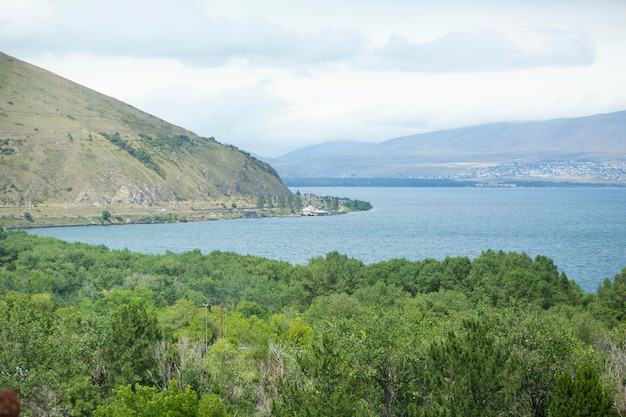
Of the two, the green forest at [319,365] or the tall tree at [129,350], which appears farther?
the tall tree at [129,350]

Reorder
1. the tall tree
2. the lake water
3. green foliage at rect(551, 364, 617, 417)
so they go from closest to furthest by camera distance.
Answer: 1. green foliage at rect(551, 364, 617, 417)
2. the tall tree
3. the lake water

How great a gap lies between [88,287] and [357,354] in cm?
5766

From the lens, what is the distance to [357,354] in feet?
94.6

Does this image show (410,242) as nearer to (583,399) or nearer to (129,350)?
(129,350)

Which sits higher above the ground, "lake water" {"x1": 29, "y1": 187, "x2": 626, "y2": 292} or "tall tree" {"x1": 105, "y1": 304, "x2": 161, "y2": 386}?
"tall tree" {"x1": 105, "y1": 304, "x2": 161, "y2": 386}

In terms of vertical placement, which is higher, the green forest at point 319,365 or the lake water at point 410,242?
the green forest at point 319,365

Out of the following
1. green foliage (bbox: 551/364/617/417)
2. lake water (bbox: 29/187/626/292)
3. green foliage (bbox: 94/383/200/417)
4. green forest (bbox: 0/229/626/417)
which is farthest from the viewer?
lake water (bbox: 29/187/626/292)

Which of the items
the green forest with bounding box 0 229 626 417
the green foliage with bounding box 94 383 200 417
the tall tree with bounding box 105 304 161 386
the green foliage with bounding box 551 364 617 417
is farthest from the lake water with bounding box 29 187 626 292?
the green foliage with bounding box 94 383 200 417

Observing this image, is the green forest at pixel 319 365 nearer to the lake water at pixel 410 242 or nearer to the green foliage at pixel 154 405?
the green foliage at pixel 154 405

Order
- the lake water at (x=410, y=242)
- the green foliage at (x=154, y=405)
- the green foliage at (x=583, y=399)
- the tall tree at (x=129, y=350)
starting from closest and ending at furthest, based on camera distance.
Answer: the green foliage at (x=583, y=399)
the green foliage at (x=154, y=405)
the tall tree at (x=129, y=350)
the lake water at (x=410, y=242)

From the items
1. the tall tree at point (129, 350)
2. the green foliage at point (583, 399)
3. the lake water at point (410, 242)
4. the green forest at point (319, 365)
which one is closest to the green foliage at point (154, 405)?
the green forest at point (319, 365)

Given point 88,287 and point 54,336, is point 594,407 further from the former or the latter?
point 88,287

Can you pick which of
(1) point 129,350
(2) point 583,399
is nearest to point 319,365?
(2) point 583,399

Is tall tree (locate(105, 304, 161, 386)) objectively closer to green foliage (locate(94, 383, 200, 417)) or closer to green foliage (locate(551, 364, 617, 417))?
green foliage (locate(94, 383, 200, 417))
